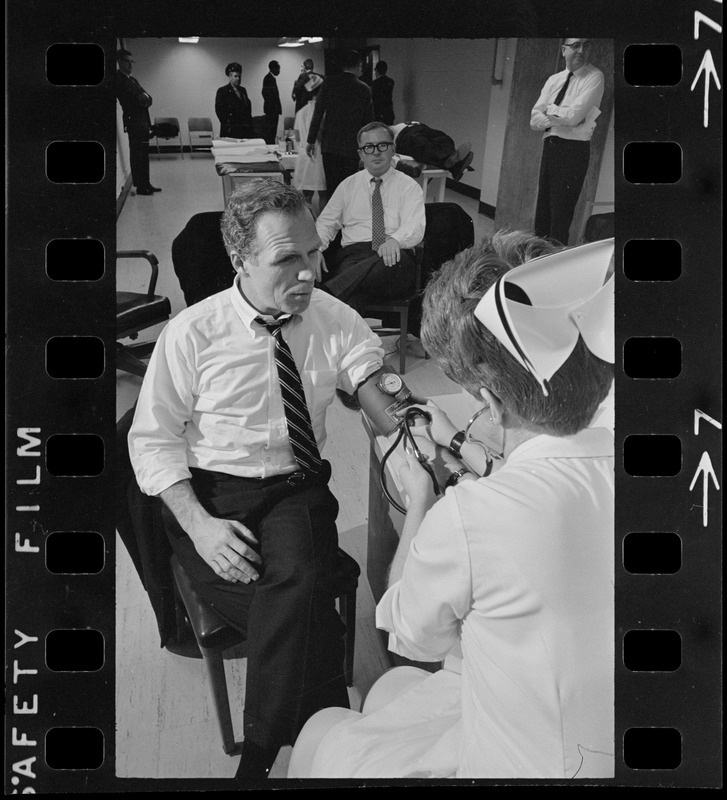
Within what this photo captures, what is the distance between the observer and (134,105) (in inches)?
69.3

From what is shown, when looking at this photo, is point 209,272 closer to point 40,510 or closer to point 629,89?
point 40,510

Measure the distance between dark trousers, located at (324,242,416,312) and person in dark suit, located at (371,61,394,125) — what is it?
0.28 metres

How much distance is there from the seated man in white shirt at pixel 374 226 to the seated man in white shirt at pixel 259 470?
5cm

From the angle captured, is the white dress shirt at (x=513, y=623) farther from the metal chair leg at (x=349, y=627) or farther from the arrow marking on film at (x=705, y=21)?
the arrow marking on film at (x=705, y=21)

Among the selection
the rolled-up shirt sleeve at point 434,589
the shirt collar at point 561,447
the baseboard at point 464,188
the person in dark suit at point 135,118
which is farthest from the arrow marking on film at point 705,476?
the person in dark suit at point 135,118

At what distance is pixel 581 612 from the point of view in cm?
144

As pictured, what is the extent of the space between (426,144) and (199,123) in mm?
492

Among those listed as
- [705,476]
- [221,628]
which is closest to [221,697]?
[221,628]

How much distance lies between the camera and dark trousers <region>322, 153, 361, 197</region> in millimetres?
1786

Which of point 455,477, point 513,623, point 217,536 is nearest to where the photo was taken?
point 513,623

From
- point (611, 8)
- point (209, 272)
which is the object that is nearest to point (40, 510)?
point (209, 272)

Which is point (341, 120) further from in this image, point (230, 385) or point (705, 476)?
point (705, 476)

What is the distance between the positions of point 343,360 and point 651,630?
90 cm

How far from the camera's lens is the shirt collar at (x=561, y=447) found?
1.42m
